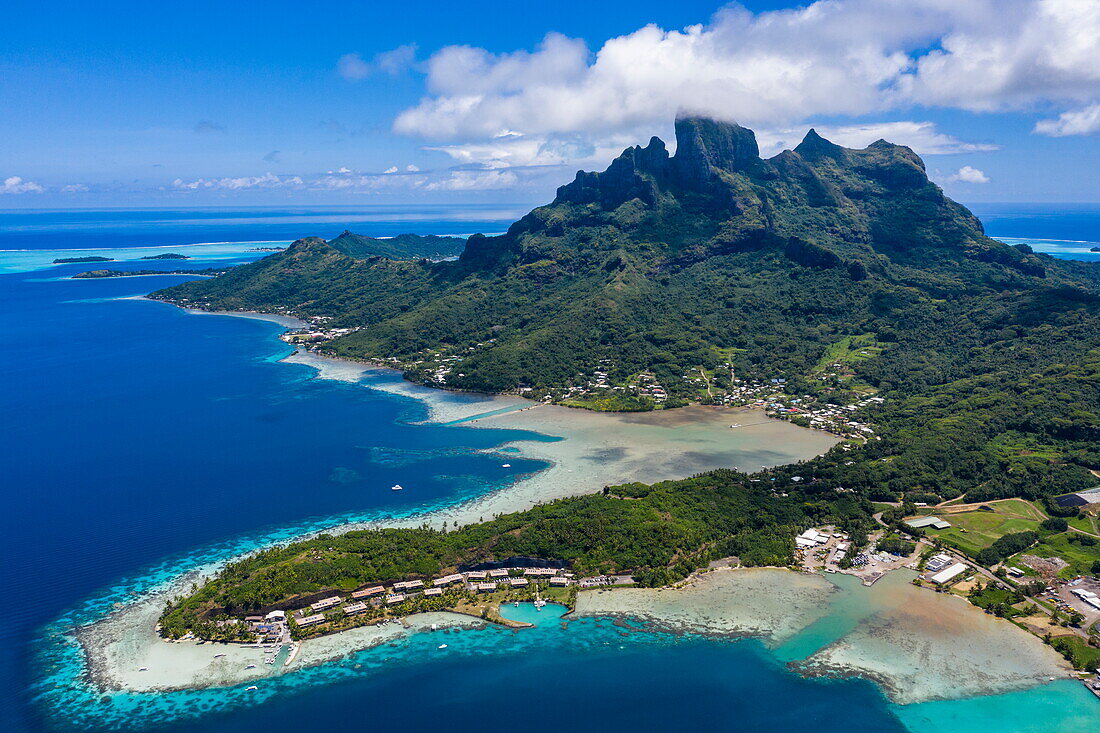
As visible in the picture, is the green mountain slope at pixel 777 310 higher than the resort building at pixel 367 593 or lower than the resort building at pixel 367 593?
higher

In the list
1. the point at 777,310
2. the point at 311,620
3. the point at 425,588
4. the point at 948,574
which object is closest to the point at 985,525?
the point at 948,574

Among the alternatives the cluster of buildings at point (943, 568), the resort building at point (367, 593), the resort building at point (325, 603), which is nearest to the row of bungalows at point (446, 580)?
the resort building at point (367, 593)

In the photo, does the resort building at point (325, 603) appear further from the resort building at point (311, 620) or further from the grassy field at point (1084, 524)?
the grassy field at point (1084, 524)


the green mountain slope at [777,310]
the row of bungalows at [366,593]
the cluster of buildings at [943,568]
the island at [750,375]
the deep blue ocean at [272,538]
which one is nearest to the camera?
→ the deep blue ocean at [272,538]

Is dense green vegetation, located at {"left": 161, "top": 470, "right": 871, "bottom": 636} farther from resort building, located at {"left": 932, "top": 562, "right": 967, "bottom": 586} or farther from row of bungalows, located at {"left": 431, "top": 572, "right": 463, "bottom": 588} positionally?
resort building, located at {"left": 932, "top": 562, "right": 967, "bottom": 586}

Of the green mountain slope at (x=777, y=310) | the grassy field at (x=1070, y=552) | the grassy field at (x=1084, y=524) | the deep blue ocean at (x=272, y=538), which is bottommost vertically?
the deep blue ocean at (x=272, y=538)

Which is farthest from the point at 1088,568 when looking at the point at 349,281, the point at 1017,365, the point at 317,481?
the point at 349,281

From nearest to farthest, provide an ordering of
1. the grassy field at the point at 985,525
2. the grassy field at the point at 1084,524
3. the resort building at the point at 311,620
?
1. the resort building at the point at 311,620
2. the grassy field at the point at 985,525
3. the grassy field at the point at 1084,524
